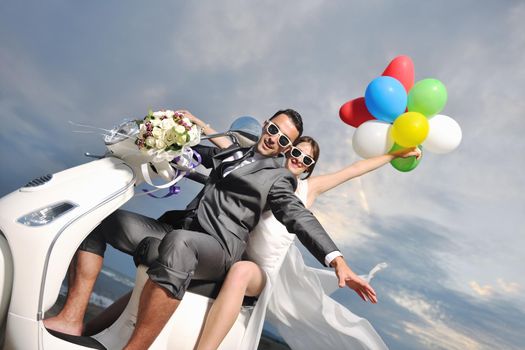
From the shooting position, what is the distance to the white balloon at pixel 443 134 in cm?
357

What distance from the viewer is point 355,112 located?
386cm

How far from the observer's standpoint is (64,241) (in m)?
1.89

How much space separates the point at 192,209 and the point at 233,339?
67cm

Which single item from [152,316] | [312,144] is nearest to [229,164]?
[312,144]

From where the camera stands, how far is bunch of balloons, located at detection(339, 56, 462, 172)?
3367 millimetres

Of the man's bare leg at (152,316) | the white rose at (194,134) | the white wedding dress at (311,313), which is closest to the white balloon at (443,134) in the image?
the white wedding dress at (311,313)

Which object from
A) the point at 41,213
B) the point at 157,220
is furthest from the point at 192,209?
the point at 41,213

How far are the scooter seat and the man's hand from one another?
104cm

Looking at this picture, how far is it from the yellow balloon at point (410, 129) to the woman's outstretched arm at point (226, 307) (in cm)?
167

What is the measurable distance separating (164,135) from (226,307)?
81 centimetres

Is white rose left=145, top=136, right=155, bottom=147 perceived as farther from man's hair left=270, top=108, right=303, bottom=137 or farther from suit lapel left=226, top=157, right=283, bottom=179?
man's hair left=270, top=108, right=303, bottom=137

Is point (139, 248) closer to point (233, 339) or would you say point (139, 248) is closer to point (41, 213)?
point (41, 213)

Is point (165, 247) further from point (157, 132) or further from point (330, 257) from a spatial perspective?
point (330, 257)

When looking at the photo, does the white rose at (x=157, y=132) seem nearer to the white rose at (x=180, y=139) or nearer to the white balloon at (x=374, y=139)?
the white rose at (x=180, y=139)
